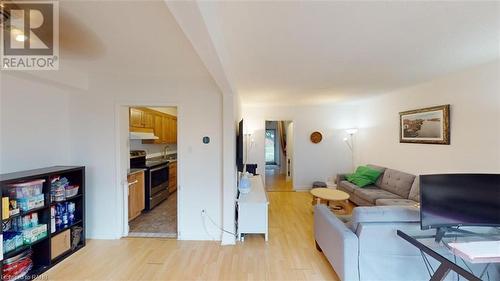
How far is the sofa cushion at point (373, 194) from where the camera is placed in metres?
3.78

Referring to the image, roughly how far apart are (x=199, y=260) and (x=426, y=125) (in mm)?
3953

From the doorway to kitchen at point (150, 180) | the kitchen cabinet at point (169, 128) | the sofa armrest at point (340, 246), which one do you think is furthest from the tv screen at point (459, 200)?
the kitchen cabinet at point (169, 128)

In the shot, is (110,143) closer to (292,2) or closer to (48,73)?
(48,73)

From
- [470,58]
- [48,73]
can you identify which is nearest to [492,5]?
[470,58]

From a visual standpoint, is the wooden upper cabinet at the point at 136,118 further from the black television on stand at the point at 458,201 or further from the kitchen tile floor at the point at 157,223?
the black television on stand at the point at 458,201

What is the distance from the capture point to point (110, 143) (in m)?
3.15

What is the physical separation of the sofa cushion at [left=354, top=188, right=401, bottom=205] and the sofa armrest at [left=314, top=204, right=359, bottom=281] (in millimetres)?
1759

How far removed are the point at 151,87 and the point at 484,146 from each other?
4.34 metres

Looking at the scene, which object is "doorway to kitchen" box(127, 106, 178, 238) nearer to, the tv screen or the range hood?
the range hood

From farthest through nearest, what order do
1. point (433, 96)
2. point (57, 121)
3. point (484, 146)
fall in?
point (433, 96)
point (57, 121)
point (484, 146)

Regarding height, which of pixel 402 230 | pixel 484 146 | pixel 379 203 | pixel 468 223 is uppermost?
pixel 484 146

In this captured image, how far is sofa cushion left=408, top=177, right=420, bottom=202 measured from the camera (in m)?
3.46

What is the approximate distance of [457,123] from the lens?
304 cm

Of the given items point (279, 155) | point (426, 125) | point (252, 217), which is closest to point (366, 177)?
point (426, 125)
